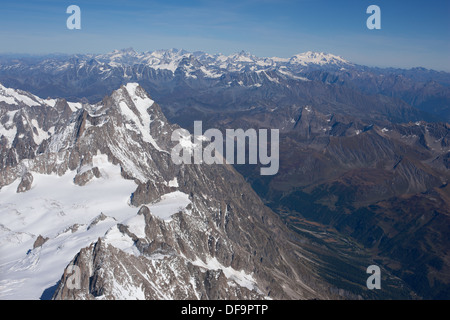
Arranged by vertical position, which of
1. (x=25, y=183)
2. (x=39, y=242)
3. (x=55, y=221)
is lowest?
(x=39, y=242)

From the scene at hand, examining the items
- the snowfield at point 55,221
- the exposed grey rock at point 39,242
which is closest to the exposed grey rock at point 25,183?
the snowfield at point 55,221

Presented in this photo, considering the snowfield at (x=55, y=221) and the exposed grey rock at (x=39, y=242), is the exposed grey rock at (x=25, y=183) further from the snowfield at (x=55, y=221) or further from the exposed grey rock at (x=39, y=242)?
the exposed grey rock at (x=39, y=242)

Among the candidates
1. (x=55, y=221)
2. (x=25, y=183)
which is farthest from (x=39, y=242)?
(x=25, y=183)

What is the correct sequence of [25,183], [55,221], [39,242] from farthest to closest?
[25,183]
[55,221]
[39,242]

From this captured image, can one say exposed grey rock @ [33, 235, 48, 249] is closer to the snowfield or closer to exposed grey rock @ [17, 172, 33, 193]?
the snowfield

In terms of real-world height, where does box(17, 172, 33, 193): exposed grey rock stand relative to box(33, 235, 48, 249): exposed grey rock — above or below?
above

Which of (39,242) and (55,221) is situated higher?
(55,221)

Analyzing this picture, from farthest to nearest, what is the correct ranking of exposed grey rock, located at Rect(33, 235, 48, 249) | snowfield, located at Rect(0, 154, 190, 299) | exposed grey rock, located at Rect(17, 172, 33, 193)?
exposed grey rock, located at Rect(17, 172, 33, 193) < exposed grey rock, located at Rect(33, 235, 48, 249) < snowfield, located at Rect(0, 154, 190, 299)

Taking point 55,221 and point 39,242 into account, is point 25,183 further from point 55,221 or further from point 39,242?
point 39,242

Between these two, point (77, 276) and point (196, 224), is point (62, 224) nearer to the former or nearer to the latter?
point (196, 224)

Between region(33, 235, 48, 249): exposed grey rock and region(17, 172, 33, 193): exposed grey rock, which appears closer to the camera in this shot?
region(33, 235, 48, 249): exposed grey rock

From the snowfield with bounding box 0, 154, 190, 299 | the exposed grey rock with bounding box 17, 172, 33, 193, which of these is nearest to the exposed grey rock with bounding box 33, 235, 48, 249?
the snowfield with bounding box 0, 154, 190, 299
